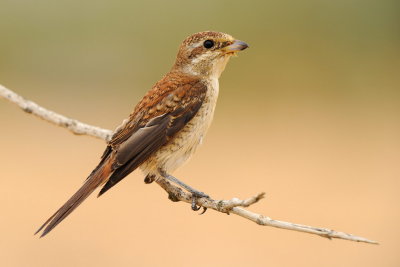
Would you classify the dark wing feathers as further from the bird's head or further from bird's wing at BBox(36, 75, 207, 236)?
the bird's head

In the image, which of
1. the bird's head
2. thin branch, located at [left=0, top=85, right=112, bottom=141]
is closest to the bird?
the bird's head

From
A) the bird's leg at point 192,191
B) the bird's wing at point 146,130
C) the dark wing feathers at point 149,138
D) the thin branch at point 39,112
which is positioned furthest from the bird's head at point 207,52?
the thin branch at point 39,112

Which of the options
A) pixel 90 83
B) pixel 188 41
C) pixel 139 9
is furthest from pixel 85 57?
pixel 188 41

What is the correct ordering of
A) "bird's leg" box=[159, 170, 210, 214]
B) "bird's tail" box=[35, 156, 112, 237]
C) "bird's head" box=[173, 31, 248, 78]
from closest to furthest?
"bird's tail" box=[35, 156, 112, 237] → "bird's leg" box=[159, 170, 210, 214] → "bird's head" box=[173, 31, 248, 78]

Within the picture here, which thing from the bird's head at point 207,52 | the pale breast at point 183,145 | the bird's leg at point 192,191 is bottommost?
the bird's leg at point 192,191

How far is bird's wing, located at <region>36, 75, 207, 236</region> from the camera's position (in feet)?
13.2

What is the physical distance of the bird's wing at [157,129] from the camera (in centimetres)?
405

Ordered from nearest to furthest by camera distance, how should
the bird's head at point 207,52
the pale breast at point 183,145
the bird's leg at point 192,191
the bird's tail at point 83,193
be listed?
the bird's tail at point 83,193
the bird's leg at point 192,191
the pale breast at point 183,145
the bird's head at point 207,52

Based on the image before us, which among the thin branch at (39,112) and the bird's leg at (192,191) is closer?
the bird's leg at (192,191)

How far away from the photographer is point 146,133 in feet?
13.8

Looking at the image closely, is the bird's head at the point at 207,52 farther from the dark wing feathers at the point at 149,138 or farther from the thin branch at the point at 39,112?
the thin branch at the point at 39,112

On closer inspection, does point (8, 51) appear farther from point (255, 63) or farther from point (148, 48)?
point (255, 63)

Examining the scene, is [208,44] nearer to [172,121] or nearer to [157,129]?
[172,121]

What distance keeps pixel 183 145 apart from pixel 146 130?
0.28m
